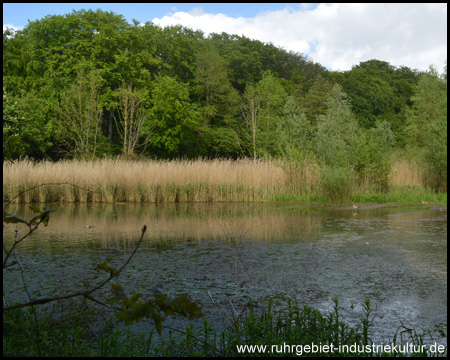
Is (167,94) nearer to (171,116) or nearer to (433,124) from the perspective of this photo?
(171,116)

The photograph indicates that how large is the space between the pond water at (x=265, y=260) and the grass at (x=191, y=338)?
0.35 meters

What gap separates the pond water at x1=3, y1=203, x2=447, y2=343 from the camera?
14.1ft

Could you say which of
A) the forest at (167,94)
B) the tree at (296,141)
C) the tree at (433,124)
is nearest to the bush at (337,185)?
the tree at (296,141)

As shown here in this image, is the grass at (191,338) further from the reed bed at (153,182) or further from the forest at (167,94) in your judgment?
the forest at (167,94)

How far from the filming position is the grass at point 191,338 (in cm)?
286

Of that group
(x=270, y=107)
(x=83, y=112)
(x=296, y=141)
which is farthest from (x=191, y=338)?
(x=270, y=107)

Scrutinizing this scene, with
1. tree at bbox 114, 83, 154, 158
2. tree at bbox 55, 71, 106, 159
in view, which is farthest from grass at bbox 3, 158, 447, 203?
tree at bbox 55, 71, 106, 159

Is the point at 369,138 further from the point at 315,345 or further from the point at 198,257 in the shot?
the point at 315,345

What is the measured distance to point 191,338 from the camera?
324cm

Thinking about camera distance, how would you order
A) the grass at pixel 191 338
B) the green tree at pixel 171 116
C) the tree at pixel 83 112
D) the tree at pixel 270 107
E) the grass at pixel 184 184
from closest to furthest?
the grass at pixel 191 338 → the grass at pixel 184 184 → the tree at pixel 83 112 → the green tree at pixel 171 116 → the tree at pixel 270 107

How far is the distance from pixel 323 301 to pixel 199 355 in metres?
1.77

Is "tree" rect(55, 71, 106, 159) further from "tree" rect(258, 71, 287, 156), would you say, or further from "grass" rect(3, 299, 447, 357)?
"grass" rect(3, 299, 447, 357)

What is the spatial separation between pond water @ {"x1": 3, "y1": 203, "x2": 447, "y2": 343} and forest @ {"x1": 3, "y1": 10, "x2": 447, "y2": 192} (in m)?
13.8

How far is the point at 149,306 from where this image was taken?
1.95 metres
